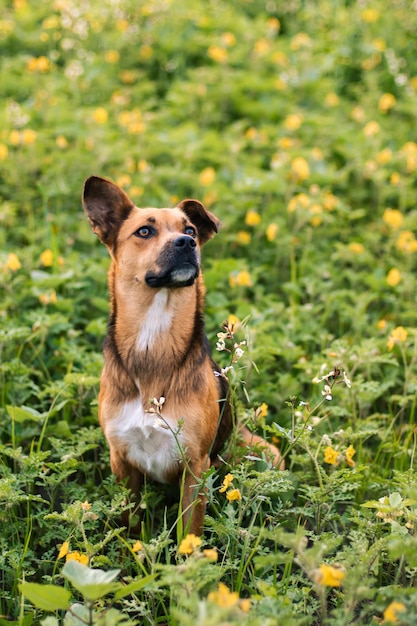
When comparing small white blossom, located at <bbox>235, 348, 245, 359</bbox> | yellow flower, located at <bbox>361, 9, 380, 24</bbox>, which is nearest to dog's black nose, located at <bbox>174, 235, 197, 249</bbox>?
small white blossom, located at <bbox>235, 348, 245, 359</bbox>

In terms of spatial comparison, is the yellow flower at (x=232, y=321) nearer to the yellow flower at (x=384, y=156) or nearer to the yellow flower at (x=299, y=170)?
the yellow flower at (x=299, y=170)

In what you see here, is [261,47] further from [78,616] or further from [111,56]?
[78,616]

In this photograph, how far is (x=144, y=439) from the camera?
3.15 metres

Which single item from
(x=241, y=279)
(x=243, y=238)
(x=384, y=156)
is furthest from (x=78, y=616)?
(x=384, y=156)

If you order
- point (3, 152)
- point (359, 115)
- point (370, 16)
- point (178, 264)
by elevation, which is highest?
point (370, 16)

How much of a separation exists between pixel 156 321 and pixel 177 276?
A: 250 mm

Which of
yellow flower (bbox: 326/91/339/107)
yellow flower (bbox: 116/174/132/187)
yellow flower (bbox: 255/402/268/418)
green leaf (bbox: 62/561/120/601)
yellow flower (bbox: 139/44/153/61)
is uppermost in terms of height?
yellow flower (bbox: 139/44/153/61)

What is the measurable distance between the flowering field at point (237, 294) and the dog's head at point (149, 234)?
415 millimetres

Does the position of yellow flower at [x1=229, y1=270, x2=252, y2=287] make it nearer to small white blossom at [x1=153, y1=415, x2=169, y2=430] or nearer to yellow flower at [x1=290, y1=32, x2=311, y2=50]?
small white blossom at [x1=153, y1=415, x2=169, y2=430]

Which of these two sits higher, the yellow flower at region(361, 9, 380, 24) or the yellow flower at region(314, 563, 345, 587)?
the yellow flower at region(361, 9, 380, 24)

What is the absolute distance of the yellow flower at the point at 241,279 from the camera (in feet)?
15.0

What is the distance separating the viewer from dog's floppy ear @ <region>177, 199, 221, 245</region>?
3.61 metres

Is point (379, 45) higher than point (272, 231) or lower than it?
higher

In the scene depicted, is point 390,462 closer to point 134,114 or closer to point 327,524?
point 327,524
